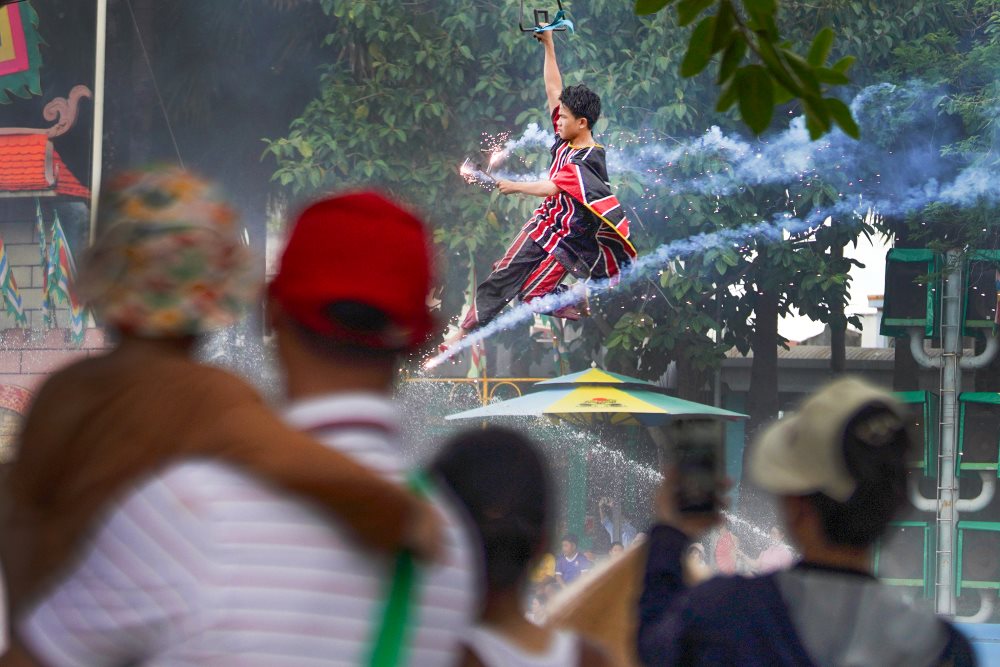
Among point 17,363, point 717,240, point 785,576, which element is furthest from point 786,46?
point 17,363

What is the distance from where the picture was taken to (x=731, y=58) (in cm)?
232

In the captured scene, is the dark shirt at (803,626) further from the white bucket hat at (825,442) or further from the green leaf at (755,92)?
the green leaf at (755,92)

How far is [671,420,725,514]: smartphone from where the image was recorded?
200 centimetres

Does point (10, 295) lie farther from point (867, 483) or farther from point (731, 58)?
point (867, 483)

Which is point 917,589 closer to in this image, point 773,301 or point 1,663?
point 773,301

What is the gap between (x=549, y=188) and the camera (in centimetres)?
679

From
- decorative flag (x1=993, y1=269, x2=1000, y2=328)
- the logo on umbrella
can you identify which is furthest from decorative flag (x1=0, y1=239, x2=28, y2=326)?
decorative flag (x1=993, y1=269, x2=1000, y2=328)

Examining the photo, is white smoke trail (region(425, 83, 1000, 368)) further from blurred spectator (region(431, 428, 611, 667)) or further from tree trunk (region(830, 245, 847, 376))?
blurred spectator (region(431, 428, 611, 667))

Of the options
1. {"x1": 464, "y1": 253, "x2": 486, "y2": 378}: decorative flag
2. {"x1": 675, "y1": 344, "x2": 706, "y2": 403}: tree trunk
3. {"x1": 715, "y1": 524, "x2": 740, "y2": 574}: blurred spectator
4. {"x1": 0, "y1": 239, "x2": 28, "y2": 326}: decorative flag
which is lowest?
{"x1": 715, "y1": 524, "x2": 740, "y2": 574}: blurred spectator

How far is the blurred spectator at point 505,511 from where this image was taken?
164cm

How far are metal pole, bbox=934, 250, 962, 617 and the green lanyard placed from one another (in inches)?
486

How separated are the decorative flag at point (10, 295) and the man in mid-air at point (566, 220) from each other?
266 inches

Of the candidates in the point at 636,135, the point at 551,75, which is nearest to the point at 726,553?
the point at 636,135

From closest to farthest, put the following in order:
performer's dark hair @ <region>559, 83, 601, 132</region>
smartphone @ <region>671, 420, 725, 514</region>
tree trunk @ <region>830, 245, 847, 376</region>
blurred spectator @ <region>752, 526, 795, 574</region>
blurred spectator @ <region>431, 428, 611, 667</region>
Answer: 1. blurred spectator @ <region>431, 428, 611, 667</region>
2. smartphone @ <region>671, 420, 725, 514</region>
3. performer's dark hair @ <region>559, 83, 601, 132</region>
4. blurred spectator @ <region>752, 526, 795, 574</region>
5. tree trunk @ <region>830, 245, 847, 376</region>
